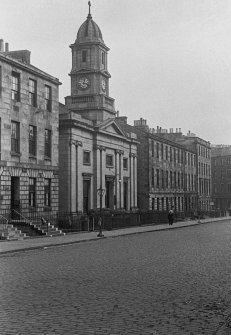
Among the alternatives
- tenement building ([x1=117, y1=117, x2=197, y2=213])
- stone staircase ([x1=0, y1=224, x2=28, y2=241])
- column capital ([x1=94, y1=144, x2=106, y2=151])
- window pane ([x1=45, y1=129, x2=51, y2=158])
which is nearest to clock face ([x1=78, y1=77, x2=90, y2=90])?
column capital ([x1=94, y1=144, x2=106, y2=151])

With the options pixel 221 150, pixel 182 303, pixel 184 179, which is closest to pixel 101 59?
pixel 184 179

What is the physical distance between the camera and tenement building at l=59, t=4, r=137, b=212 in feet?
149

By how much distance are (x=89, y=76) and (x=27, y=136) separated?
71.7ft

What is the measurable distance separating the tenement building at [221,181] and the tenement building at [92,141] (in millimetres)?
56842

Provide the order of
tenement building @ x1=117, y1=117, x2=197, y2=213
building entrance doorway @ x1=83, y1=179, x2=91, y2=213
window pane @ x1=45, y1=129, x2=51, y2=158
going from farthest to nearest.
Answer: tenement building @ x1=117, y1=117, x2=197, y2=213, building entrance doorway @ x1=83, y1=179, x2=91, y2=213, window pane @ x1=45, y1=129, x2=51, y2=158

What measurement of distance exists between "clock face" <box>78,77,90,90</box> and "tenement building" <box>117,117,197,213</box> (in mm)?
11709

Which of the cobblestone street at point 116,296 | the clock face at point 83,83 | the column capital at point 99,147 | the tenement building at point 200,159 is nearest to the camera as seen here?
the cobblestone street at point 116,296

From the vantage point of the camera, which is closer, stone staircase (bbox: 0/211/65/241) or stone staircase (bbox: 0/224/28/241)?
stone staircase (bbox: 0/224/28/241)

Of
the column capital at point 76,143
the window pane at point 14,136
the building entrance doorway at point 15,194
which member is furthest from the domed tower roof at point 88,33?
the building entrance doorway at point 15,194

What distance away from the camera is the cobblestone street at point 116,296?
7.98m

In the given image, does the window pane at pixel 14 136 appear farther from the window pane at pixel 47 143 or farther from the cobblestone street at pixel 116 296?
the cobblestone street at pixel 116 296

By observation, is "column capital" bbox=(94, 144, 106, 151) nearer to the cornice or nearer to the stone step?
the cornice

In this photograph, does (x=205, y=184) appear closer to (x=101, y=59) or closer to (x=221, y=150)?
(x=221, y=150)

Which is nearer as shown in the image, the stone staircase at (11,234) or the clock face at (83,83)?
the stone staircase at (11,234)
